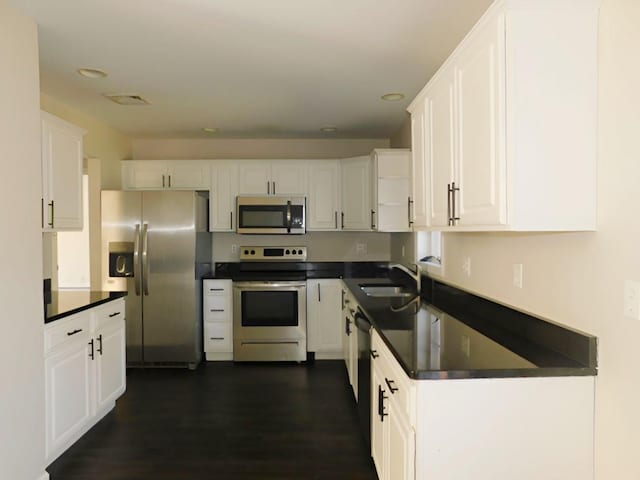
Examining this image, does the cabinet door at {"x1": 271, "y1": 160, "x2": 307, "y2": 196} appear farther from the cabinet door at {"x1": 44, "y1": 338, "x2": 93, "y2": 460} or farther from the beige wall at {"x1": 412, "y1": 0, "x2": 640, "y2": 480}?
the beige wall at {"x1": 412, "y1": 0, "x2": 640, "y2": 480}

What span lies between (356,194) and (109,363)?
272 centimetres

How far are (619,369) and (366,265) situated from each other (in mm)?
3644

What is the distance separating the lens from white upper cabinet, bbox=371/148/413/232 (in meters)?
3.80

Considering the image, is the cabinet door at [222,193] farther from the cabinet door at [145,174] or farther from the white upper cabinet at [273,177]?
the cabinet door at [145,174]

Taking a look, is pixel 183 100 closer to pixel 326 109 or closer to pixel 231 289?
pixel 326 109

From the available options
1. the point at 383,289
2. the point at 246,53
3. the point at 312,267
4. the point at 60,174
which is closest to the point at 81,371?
the point at 60,174

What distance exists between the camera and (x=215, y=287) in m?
4.37

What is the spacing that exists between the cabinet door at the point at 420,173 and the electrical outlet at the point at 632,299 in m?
1.02

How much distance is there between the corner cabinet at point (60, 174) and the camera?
8.06 feet

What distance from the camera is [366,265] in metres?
4.95

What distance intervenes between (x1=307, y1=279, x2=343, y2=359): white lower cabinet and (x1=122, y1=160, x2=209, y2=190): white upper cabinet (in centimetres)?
166

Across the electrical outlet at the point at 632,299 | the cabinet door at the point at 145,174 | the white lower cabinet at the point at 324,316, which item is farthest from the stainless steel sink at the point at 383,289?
the cabinet door at the point at 145,174

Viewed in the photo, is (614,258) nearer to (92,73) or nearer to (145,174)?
(92,73)

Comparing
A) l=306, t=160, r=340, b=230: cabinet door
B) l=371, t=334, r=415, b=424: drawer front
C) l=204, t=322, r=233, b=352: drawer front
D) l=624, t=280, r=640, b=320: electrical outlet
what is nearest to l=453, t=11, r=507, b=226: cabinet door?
l=624, t=280, r=640, b=320: electrical outlet
